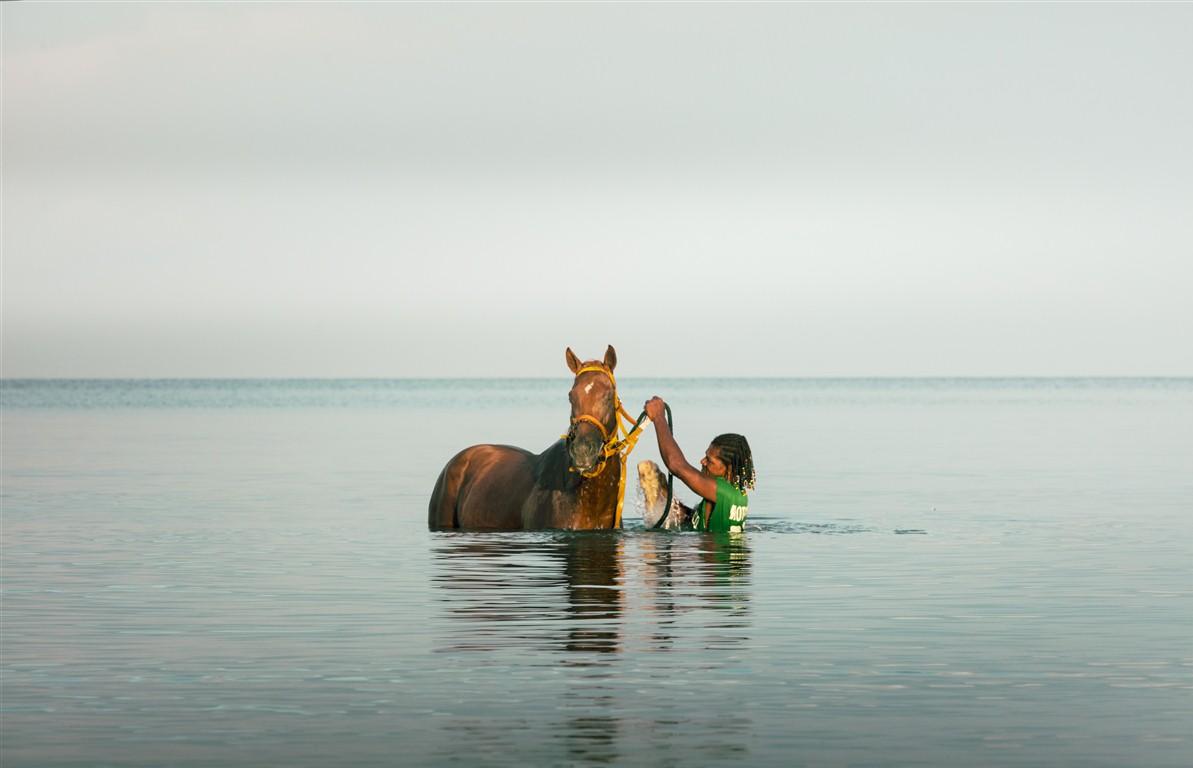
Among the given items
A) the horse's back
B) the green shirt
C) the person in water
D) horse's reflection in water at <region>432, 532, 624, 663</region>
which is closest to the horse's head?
the person in water

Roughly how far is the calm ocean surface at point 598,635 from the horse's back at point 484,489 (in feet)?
1.36

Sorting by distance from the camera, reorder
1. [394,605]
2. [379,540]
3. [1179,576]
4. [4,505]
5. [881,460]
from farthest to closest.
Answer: [881,460], [4,505], [379,540], [1179,576], [394,605]

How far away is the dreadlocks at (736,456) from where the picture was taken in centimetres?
1808

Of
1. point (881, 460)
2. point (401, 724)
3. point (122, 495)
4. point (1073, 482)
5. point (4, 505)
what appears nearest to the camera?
point (401, 724)

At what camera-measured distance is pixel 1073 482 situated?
3219cm

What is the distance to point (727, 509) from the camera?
746 inches

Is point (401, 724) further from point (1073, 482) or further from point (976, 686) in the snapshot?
point (1073, 482)

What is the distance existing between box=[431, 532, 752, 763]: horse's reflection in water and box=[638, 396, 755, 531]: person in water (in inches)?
14.3

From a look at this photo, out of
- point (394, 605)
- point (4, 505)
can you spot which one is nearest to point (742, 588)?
point (394, 605)

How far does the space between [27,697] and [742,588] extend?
6904mm

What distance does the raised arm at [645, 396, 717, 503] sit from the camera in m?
17.9

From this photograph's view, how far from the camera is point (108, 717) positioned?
10.2m

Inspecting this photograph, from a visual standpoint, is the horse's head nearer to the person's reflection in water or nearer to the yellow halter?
the yellow halter

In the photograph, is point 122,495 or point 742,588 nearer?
point 742,588
